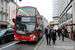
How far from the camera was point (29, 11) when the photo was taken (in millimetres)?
10484

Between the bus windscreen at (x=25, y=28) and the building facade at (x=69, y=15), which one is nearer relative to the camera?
the bus windscreen at (x=25, y=28)

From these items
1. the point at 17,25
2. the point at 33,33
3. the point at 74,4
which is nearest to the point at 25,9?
the point at 17,25

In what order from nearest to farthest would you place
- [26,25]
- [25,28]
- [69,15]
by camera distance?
[25,28] → [26,25] → [69,15]

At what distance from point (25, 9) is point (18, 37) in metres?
3.16

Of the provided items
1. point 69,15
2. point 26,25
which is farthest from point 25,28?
point 69,15

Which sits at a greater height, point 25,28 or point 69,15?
point 69,15

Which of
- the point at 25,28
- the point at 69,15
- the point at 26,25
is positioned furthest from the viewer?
the point at 69,15

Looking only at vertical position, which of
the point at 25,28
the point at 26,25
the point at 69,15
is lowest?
the point at 25,28

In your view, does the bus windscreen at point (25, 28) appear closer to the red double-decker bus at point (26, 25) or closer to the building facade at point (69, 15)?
the red double-decker bus at point (26, 25)

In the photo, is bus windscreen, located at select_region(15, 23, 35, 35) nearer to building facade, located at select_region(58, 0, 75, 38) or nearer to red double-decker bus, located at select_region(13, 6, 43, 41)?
red double-decker bus, located at select_region(13, 6, 43, 41)

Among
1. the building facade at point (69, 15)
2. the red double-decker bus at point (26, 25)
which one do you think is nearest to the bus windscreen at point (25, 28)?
the red double-decker bus at point (26, 25)

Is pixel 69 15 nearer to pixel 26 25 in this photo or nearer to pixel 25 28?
pixel 26 25

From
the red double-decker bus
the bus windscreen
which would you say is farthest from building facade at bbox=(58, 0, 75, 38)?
the bus windscreen

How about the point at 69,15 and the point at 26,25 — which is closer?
the point at 26,25
